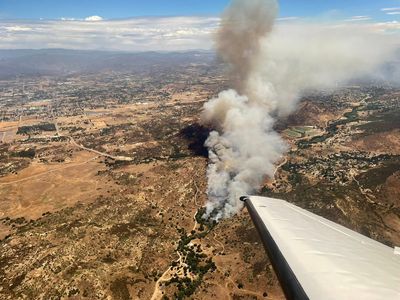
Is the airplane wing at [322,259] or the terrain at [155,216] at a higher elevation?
the airplane wing at [322,259]

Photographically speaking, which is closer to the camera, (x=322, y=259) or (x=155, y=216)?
(x=322, y=259)

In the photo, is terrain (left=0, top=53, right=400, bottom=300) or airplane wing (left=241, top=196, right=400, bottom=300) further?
terrain (left=0, top=53, right=400, bottom=300)

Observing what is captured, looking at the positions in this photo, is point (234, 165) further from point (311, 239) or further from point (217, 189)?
point (311, 239)

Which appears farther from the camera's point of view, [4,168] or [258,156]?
[4,168]

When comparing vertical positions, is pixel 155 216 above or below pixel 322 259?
below

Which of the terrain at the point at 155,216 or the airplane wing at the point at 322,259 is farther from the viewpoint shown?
the terrain at the point at 155,216

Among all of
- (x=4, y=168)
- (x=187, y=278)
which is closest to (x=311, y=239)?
(x=187, y=278)

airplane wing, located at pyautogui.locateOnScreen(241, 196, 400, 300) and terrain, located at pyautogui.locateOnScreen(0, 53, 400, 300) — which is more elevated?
airplane wing, located at pyautogui.locateOnScreen(241, 196, 400, 300)

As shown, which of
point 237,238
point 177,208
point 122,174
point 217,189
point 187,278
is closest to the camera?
point 187,278
